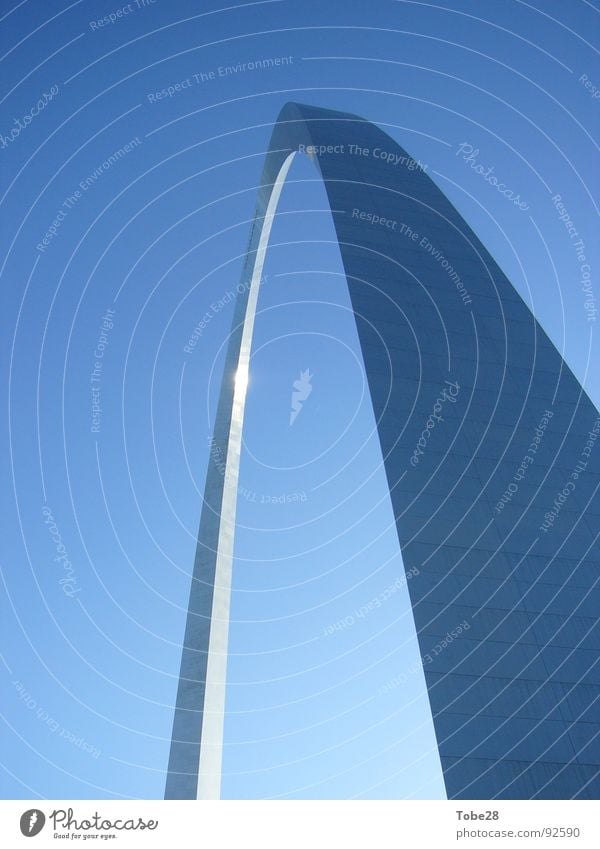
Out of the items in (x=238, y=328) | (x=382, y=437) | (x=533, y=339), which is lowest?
(x=382, y=437)

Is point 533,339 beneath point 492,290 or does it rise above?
beneath

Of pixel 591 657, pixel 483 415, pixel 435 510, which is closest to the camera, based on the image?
pixel 591 657

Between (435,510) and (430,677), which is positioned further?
(435,510)
